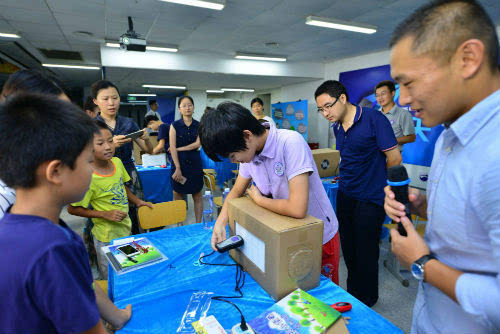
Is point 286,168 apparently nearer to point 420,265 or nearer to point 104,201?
point 420,265

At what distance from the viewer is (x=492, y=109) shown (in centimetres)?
51

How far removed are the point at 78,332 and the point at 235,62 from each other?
24.3ft

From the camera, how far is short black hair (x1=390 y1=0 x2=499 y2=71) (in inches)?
20.3

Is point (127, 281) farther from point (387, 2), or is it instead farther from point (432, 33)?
point (387, 2)

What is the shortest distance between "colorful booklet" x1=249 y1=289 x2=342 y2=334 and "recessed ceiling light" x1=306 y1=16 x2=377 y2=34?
4.27 metres

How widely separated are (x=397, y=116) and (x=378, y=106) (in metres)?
3.63

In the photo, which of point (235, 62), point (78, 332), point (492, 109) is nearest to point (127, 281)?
point (78, 332)

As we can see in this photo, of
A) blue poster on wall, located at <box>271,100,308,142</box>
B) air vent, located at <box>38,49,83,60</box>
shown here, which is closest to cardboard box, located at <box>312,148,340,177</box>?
blue poster on wall, located at <box>271,100,308,142</box>

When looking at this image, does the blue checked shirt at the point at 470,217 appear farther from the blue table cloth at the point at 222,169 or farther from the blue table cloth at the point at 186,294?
the blue table cloth at the point at 222,169

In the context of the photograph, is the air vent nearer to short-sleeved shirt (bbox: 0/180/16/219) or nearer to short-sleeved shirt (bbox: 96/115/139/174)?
short-sleeved shirt (bbox: 96/115/139/174)

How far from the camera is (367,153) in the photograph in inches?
69.8

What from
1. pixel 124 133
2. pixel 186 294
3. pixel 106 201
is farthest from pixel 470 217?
pixel 124 133

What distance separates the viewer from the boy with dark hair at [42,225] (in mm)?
514

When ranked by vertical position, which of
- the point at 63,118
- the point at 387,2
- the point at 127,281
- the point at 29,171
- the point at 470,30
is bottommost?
the point at 127,281
